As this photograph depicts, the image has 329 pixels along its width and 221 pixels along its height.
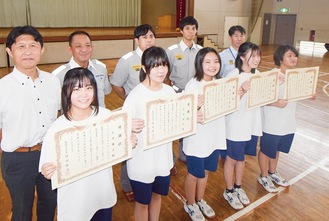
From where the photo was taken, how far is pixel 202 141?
2.25m

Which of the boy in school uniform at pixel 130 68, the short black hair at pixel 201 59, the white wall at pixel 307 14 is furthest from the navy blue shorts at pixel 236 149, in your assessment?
the white wall at pixel 307 14

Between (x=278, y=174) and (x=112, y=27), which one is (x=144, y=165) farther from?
(x=112, y=27)

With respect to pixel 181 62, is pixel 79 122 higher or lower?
lower

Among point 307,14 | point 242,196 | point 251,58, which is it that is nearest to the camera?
point 251,58

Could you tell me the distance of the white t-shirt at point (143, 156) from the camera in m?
1.85

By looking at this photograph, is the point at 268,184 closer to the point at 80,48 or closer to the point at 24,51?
the point at 80,48

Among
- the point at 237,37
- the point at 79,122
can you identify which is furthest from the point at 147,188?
the point at 237,37

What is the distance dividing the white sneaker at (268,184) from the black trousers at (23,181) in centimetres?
215

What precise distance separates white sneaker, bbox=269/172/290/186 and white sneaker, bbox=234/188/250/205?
20.6 inches

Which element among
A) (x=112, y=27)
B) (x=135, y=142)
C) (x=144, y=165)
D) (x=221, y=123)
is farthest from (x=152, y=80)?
(x=112, y=27)

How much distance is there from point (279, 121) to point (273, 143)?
246 millimetres

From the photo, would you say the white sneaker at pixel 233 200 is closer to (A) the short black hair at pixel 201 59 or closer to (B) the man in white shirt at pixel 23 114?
(A) the short black hair at pixel 201 59

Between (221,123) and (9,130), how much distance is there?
5.11 ft

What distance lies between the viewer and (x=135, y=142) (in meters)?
1.77
